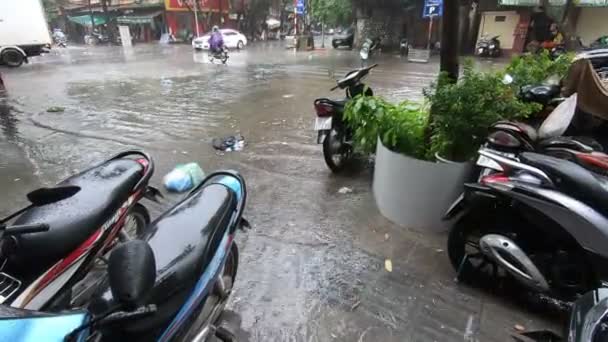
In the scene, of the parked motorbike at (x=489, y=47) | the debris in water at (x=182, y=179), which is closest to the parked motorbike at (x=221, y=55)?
the parked motorbike at (x=489, y=47)

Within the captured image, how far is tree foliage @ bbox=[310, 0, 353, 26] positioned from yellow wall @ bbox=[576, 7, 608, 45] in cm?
1213

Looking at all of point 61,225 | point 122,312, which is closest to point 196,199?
point 61,225

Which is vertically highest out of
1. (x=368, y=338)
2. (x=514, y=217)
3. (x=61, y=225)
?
(x=61, y=225)

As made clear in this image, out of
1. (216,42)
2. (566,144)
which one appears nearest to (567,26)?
(216,42)

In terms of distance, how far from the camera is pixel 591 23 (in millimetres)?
18469

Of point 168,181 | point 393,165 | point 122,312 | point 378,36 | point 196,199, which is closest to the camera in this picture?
point 122,312

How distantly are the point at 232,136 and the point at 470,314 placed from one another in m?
4.21

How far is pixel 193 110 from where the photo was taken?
753 cm

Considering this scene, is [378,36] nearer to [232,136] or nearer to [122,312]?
[232,136]

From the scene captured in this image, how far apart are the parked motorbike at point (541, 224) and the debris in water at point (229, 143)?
3.46 m

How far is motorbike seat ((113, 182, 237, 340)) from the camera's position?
53.8 inches

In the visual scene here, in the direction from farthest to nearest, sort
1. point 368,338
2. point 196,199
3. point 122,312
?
point 368,338 < point 196,199 < point 122,312

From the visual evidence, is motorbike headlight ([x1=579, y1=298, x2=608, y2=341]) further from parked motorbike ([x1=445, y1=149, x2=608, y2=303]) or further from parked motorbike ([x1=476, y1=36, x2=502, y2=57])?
parked motorbike ([x1=476, y1=36, x2=502, y2=57])

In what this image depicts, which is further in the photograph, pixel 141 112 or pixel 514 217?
pixel 141 112
